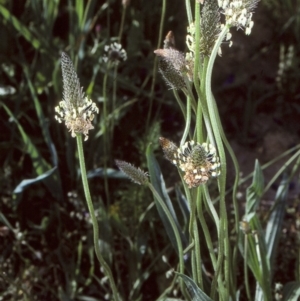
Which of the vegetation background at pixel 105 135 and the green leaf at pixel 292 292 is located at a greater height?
the vegetation background at pixel 105 135

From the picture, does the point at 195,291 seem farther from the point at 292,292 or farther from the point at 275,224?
the point at 275,224

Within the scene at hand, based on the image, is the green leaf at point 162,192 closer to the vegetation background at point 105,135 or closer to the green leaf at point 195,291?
the vegetation background at point 105,135

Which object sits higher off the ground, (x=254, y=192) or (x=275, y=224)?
(x=254, y=192)

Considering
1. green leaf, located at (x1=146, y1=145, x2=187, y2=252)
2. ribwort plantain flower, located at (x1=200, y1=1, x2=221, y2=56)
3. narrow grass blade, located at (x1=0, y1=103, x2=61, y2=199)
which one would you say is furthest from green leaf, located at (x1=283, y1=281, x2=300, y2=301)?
narrow grass blade, located at (x1=0, y1=103, x2=61, y2=199)

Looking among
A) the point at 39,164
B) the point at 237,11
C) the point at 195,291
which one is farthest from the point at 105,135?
the point at 237,11

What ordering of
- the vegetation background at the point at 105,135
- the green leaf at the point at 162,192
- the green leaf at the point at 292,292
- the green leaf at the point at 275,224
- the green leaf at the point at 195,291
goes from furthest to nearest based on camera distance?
1. the vegetation background at the point at 105,135
2. the green leaf at the point at 275,224
3. the green leaf at the point at 162,192
4. the green leaf at the point at 292,292
5. the green leaf at the point at 195,291

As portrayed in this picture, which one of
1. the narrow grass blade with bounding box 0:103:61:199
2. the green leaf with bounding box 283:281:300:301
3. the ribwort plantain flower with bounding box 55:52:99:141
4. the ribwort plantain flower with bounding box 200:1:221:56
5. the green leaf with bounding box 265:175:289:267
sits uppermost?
the ribwort plantain flower with bounding box 200:1:221:56

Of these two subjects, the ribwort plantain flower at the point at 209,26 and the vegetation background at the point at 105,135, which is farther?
the vegetation background at the point at 105,135

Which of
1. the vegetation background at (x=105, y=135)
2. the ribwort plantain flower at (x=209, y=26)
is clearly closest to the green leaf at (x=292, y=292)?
the vegetation background at (x=105, y=135)

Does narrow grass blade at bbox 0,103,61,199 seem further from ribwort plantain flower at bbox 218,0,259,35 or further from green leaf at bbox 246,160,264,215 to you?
ribwort plantain flower at bbox 218,0,259,35
